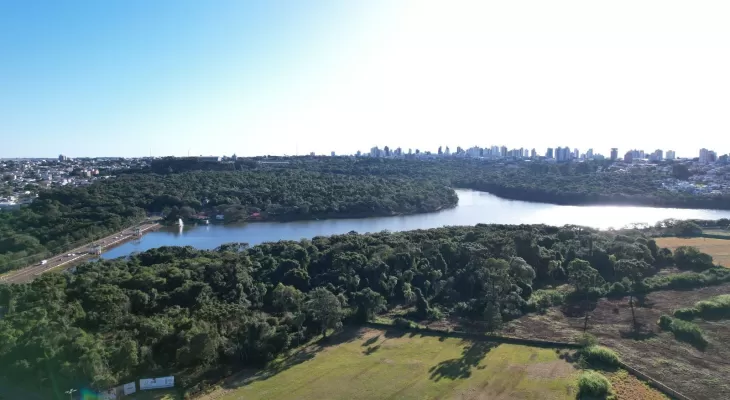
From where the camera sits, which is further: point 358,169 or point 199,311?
point 358,169

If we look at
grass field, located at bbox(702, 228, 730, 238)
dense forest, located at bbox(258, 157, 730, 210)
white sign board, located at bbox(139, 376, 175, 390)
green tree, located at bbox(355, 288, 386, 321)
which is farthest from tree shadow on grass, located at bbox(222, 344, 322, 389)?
dense forest, located at bbox(258, 157, 730, 210)

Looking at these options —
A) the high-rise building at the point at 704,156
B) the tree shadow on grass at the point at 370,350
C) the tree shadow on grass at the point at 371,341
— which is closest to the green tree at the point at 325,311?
the tree shadow on grass at the point at 371,341

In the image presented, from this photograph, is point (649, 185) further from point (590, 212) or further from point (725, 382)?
point (725, 382)

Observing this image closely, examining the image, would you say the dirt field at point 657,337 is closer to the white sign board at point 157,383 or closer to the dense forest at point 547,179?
the white sign board at point 157,383

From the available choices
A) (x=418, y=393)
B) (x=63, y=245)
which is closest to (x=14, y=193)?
(x=63, y=245)

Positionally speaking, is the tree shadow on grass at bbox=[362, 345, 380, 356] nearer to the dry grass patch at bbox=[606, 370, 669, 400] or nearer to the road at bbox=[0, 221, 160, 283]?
the dry grass patch at bbox=[606, 370, 669, 400]

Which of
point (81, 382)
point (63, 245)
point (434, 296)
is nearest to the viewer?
point (81, 382)
